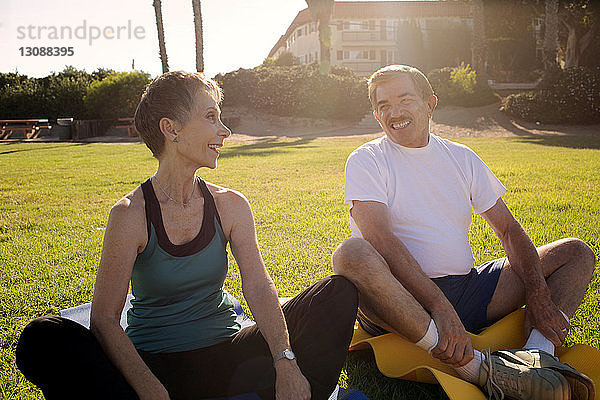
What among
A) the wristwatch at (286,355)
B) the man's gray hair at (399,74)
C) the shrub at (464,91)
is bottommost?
the wristwatch at (286,355)

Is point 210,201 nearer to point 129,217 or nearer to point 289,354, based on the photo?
point 129,217

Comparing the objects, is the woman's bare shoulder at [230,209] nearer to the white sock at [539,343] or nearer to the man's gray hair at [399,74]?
the man's gray hair at [399,74]

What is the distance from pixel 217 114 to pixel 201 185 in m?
0.34

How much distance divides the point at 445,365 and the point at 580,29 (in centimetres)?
3757

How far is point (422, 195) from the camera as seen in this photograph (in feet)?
9.96

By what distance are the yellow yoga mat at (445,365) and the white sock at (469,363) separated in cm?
5

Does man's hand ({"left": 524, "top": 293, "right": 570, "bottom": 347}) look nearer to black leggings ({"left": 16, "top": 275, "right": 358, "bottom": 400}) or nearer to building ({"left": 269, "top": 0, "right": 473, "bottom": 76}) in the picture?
black leggings ({"left": 16, "top": 275, "right": 358, "bottom": 400})

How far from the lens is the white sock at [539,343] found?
108 inches

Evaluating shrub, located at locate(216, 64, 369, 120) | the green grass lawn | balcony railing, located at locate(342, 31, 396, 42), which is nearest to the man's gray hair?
the green grass lawn

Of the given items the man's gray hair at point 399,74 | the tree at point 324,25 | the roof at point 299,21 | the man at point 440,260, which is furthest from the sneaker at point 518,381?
the roof at point 299,21

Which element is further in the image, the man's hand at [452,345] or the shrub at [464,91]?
the shrub at [464,91]

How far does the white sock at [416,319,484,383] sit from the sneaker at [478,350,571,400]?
0.02 meters

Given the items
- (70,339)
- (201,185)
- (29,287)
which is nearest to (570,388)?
(201,185)

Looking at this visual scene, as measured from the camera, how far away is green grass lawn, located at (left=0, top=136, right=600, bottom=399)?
3.68m
